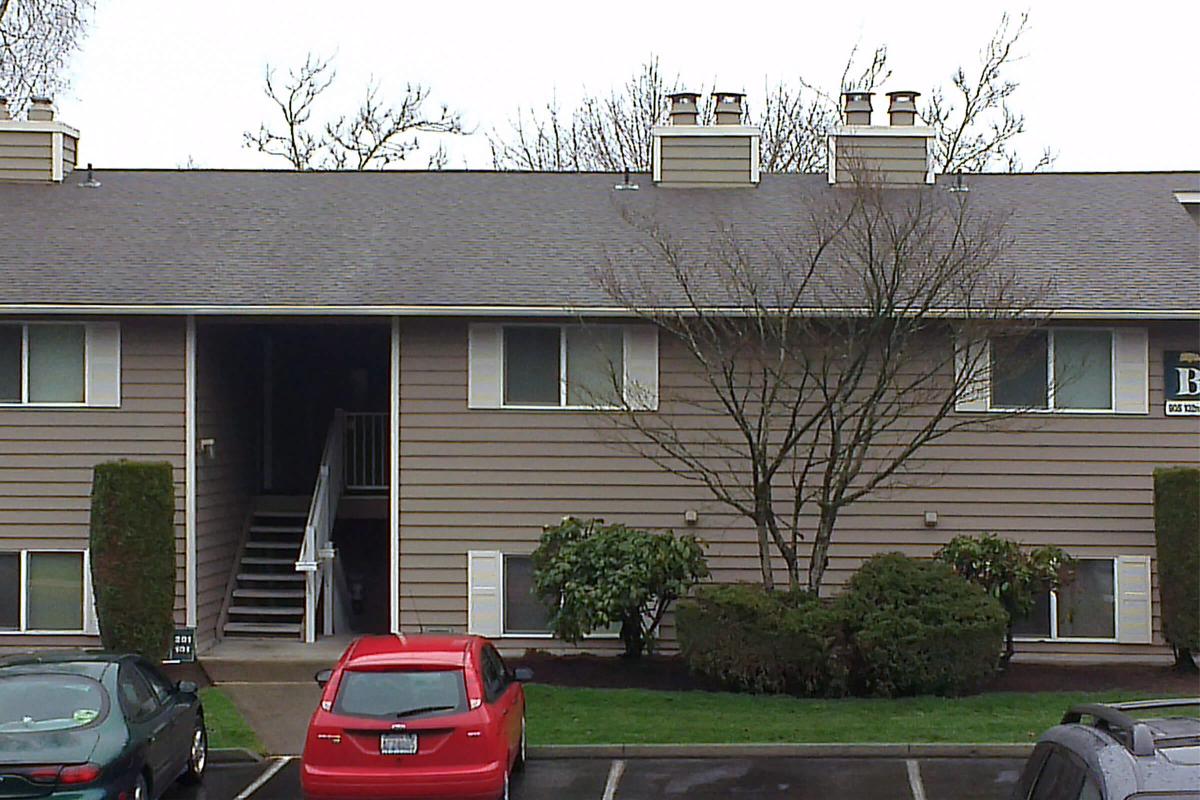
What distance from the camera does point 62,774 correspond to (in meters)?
9.59

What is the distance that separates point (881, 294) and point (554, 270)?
426 centimetres

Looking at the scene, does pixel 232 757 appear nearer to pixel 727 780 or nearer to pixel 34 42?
pixel 727 780

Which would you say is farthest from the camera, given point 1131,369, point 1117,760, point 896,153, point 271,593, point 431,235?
point 896,153

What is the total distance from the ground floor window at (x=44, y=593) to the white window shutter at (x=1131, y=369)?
1239cm

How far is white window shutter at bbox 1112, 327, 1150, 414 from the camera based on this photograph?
17453mm

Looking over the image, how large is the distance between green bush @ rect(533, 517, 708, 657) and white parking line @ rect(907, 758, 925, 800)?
167 inches

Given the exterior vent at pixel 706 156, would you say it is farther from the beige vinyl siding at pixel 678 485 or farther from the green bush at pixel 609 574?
the green bush at pixel 609 574

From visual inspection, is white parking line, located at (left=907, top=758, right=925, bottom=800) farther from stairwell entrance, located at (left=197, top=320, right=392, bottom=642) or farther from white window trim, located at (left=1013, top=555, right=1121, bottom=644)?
stairwell entrance, located at (left=197, top=320, right=392, bottom=642)

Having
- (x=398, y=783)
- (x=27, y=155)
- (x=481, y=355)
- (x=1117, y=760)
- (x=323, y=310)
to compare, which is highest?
(x=27, y=155)

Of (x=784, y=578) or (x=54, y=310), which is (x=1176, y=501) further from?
(x=54, y=310)

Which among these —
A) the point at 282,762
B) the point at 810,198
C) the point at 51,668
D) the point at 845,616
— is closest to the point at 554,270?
the point at 810,198

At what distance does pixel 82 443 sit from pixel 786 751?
373 inches

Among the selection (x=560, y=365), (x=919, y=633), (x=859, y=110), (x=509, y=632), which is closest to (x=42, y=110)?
(x=560, y=365)

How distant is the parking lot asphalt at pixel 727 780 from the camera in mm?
11648
